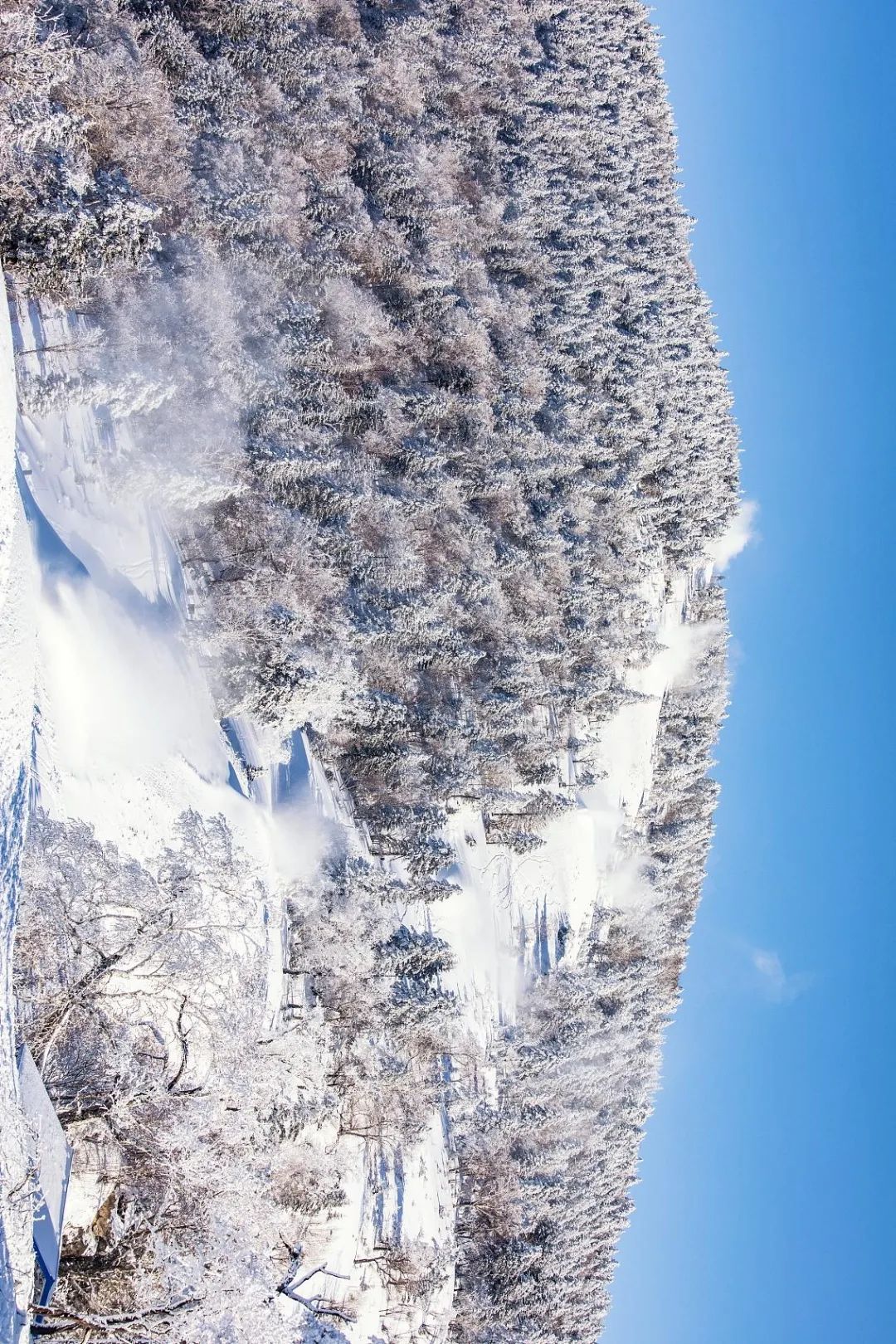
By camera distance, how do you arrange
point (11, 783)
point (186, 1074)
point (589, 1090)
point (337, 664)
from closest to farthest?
1. point (11, 783)
2. point (186, 1074)
3. point (337, 664)
4. point (589, 1090)

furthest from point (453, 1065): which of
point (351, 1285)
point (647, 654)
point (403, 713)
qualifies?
point (647, 654)

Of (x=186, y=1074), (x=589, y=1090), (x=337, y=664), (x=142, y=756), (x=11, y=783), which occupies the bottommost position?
(x=186, y=1074)

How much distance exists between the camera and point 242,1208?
16.7 meters

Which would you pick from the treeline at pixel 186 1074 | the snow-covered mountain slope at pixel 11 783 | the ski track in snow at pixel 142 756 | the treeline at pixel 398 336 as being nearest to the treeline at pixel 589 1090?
the ski track in snow at pixel 142 756

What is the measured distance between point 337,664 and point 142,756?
6.30 metres

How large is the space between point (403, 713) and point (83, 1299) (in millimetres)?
14818

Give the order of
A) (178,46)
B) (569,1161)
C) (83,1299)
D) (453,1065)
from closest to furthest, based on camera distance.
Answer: (83,1299)
(178,46)
(453,1065)
(569,1161)

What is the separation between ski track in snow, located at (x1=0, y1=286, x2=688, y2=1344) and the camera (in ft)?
47.1

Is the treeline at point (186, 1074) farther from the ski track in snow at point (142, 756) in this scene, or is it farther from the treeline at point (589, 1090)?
the treeline at point (589, 1090)

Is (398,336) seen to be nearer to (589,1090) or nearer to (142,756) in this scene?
(142,756)

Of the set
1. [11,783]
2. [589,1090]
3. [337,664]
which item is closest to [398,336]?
[337,664]

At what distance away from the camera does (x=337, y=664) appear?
2294cm

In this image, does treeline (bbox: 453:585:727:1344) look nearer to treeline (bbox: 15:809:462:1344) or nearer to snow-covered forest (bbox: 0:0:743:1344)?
snow-covered forest (bbox: 0:0:743:1344)

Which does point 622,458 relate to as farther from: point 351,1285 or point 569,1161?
point 351,1285
